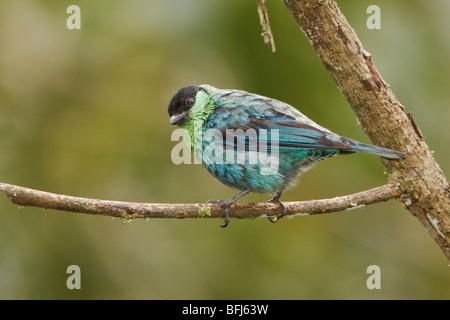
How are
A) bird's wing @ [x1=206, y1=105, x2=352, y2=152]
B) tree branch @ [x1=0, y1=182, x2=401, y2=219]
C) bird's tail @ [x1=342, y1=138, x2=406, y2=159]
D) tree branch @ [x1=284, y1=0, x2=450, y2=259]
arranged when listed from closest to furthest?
tree branch @ [x1=0, y1=182, x2=401, y2=219], tree branch @ [x1=284, y1=0, x2=450, y2=259], bird's tail @ [x1=342, y1=138, x2=406, y2=159], bird's wing @ [x1=206, y1=105, x2=352, y2=152]

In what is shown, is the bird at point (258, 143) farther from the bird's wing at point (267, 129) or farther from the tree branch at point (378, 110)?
the tree branch at point (378, 110)

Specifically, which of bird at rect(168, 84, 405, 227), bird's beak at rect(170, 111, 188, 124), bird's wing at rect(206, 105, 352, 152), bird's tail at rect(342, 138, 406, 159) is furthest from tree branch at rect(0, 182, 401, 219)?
bird's beak at rect(170, 111, 188, 124)

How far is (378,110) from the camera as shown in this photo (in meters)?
3.87

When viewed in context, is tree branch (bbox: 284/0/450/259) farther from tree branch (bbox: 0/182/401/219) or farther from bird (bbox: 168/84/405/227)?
bird (bbox: 168/84/405/227)

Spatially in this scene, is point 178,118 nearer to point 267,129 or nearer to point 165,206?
point 267,129

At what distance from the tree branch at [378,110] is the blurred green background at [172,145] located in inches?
40.1

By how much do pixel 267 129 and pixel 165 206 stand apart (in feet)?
3.26

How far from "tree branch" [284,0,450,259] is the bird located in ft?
0.94

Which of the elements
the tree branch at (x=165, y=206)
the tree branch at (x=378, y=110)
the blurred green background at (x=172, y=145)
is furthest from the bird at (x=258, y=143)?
the blurred green background at (x=172, y=145)

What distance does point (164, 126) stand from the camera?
522 centimetres

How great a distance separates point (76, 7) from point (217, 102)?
148 centimetres

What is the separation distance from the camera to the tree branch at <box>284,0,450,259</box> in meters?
3.69
